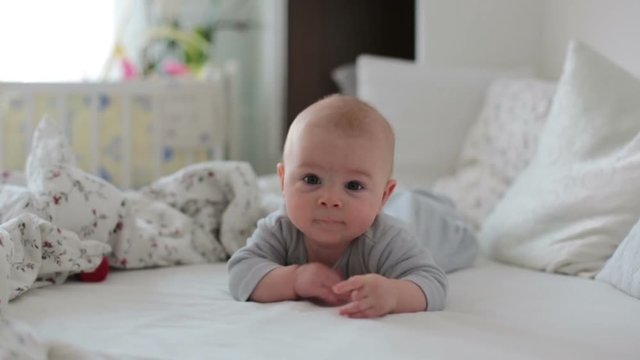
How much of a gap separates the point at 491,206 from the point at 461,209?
0.07 meters

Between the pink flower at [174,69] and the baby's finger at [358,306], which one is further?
the pink flower at [174,69]

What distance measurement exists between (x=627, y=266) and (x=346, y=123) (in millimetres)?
503

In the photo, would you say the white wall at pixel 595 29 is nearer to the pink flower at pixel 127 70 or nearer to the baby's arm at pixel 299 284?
the baby's arm at pixel 299 284

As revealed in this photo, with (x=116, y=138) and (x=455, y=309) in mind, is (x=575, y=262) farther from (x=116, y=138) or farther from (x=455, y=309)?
(x=116, y=138)

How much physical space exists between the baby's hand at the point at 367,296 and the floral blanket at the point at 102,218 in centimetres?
44

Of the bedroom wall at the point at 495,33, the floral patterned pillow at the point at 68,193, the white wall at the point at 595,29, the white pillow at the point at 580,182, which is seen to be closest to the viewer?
the floral patterned pillow at the point at 68,193

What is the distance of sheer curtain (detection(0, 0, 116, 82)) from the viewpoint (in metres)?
3.30

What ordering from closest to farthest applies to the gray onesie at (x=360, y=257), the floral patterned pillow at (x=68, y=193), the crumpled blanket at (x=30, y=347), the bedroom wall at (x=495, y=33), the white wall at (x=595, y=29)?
the crumpled blanket at (x=30, y=347), the gray onesie at (x=360, y=257), the floral patterned pillow at (x=68, y=193), the white wall at (x=595, y=29), the bedroom wall at (x=495, y=33)

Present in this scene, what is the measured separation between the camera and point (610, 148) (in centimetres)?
162

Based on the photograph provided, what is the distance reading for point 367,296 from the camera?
120 centimetres

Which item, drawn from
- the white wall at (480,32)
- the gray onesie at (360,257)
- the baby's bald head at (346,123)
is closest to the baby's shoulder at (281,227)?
the gray onesie at (360,257)

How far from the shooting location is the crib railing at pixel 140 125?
2.72 meters

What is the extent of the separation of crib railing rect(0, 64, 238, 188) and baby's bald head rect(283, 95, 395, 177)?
4.81 feet

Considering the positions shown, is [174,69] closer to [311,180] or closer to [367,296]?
[311,180]
